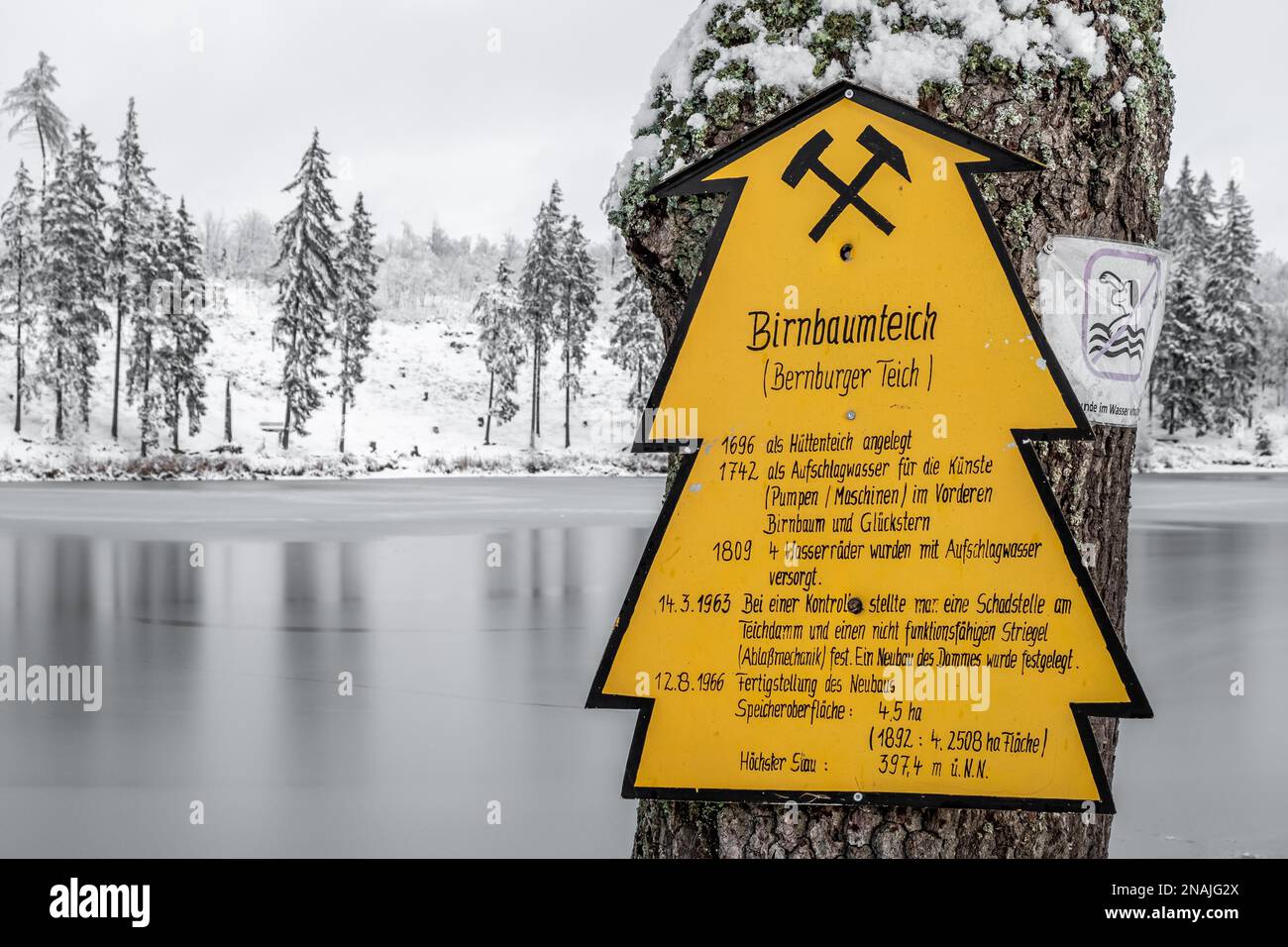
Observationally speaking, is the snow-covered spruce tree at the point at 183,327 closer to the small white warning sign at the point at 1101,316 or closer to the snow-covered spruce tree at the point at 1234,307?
the small white warning sign at the point at 1101,316

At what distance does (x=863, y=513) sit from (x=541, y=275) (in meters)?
59.3

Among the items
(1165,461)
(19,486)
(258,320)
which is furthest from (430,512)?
(258,320)

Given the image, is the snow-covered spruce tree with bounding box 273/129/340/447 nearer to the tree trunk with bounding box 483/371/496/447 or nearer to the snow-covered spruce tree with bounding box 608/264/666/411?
the tree trunk with bounding box 483/371/496/447

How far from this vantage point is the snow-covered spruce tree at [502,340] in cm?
5906

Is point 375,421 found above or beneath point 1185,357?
beneath

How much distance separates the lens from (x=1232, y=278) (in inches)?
2343

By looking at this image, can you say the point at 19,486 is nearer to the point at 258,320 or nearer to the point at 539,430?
the point at 539,430

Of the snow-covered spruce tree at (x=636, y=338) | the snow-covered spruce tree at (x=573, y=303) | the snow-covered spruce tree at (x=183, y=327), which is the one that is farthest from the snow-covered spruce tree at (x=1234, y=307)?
the snow-covered spruce tree at (x=183, y=327)

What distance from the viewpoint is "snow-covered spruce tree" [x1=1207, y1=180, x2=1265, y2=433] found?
59.5 meters

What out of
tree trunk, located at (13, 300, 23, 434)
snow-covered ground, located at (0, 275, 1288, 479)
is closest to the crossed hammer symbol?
snow-covered ground, located at (0, 275, 1288, 479)

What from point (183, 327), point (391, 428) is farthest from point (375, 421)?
point (183, 327)

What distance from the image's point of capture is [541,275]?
59969 mm

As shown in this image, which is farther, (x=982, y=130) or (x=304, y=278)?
(x=304, y=278)

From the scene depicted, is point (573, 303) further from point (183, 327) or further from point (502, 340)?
point (183, 327)
